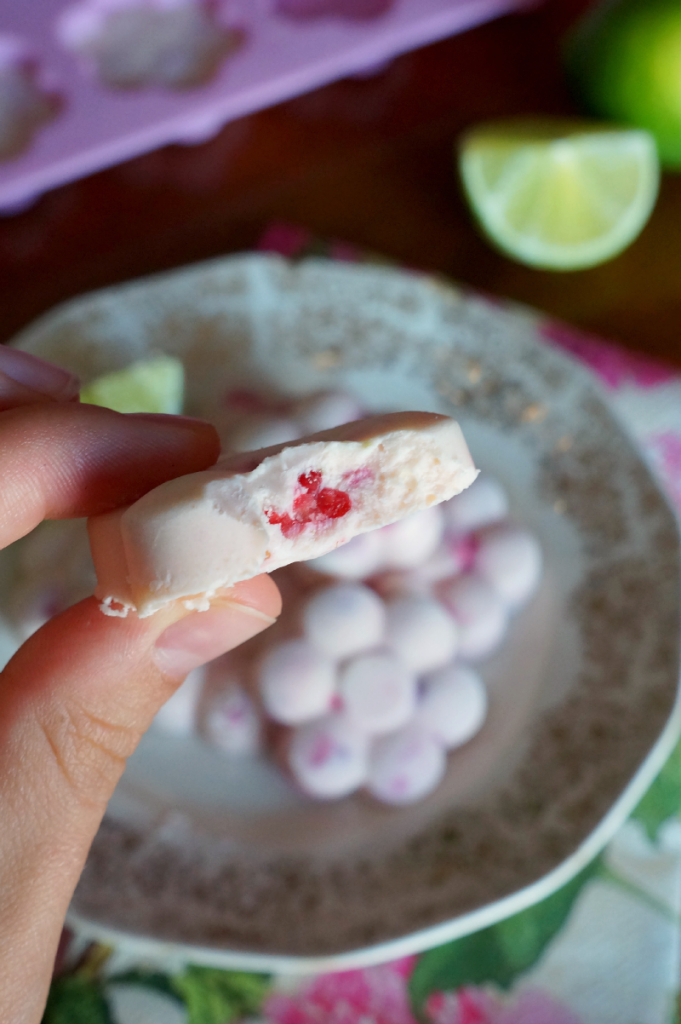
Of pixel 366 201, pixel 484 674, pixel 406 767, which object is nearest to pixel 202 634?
pixel 406 767

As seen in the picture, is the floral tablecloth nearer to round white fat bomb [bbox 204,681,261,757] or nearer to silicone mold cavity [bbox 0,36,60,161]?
round white fat bomb [bbox 204,681,261,757]

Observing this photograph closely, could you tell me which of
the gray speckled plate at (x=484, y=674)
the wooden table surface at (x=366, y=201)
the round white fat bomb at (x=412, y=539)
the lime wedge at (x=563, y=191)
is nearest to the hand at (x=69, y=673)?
the gray speckled plate at (x=484, y=674)

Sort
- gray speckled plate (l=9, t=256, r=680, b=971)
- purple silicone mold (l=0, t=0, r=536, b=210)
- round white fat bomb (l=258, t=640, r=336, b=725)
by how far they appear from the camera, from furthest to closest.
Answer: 1. purple silicone mold (l=0, t=0, r=536, b=210)
2. round white fat bomb (l=258, t=640, r=336, b=725)
3. gray speckled plate (l=9, t=256, r=680, b=971)

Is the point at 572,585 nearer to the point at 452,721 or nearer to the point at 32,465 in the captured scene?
the point at 452,721

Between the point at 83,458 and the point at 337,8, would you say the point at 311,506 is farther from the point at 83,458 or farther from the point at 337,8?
the point at 337,8

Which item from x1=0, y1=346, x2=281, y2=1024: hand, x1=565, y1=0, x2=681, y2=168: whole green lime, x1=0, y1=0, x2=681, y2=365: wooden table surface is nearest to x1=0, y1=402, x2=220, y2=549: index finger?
x1=0, y1=346, x2=281, y2=1024: hand

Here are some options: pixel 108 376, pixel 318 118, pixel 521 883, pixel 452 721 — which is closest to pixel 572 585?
pixel 452 721
